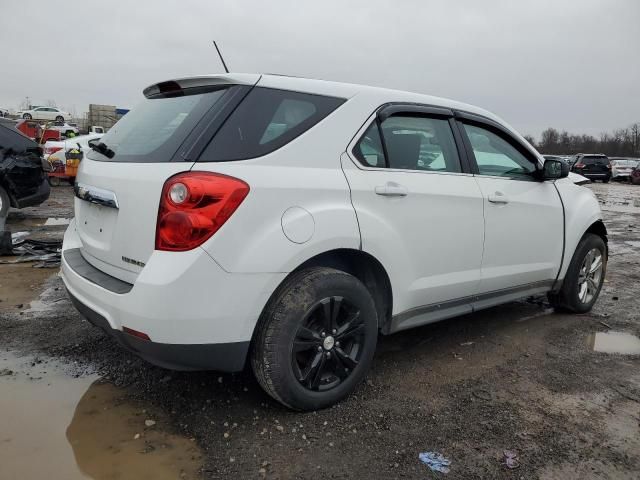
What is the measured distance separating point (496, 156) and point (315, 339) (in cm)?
203

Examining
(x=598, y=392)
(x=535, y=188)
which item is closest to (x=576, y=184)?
(x=535, y=188)

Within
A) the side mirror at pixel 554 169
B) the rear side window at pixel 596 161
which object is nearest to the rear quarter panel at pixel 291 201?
the side mirror at pixel 554 169

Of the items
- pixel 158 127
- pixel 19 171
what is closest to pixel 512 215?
pixel 158 127

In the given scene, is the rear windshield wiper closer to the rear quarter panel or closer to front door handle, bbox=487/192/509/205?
the rear quarter panel

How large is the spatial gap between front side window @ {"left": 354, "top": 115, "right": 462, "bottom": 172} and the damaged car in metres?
6.68

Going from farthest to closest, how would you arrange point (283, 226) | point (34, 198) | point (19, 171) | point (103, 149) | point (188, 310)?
point (34, 198) → point (19, 171) → point (103, 149) → point (283, 226) → point (188, 310)

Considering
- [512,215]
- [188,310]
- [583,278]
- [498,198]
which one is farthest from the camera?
[583,278]

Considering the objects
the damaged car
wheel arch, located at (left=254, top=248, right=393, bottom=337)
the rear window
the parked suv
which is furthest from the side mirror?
the parked suv

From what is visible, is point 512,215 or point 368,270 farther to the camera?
point 512,215

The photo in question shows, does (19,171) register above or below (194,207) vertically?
below

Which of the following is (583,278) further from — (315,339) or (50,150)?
(50,150)

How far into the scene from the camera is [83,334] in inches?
151

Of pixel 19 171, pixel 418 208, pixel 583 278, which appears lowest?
pixel 583 278

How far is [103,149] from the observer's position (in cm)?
306
